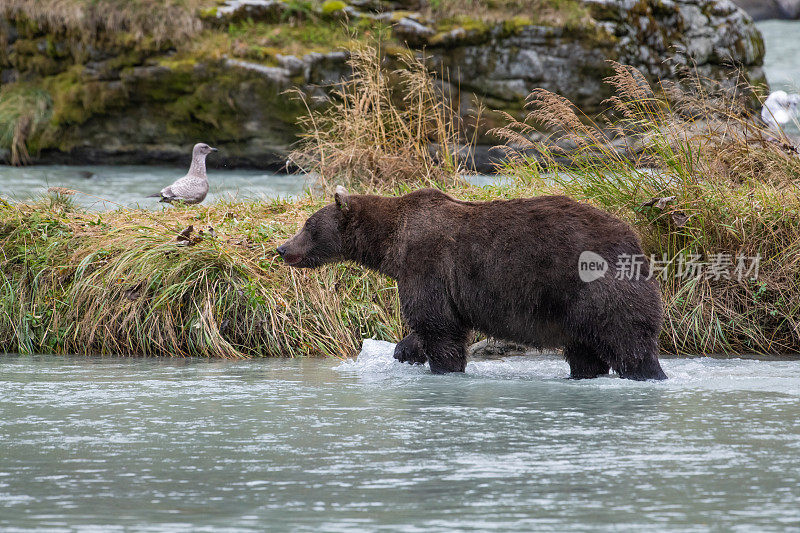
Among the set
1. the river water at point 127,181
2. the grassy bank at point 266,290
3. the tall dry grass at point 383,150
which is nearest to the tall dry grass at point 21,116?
the river water at point 127,181

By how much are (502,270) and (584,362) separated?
93 cm

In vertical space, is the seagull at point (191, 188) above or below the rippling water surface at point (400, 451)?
above

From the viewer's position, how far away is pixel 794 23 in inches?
1187

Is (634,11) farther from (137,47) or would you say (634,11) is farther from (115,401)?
(115,401)

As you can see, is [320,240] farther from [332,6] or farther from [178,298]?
[332,6]

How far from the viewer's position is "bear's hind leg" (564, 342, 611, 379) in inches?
283

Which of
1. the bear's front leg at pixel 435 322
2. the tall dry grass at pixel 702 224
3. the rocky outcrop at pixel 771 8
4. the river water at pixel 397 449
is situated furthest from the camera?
the rocky outcrop at pixel 771 8

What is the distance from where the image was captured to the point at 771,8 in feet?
100

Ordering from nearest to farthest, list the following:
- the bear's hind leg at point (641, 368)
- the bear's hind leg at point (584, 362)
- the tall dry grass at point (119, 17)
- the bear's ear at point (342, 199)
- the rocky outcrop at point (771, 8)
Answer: the bear's hind leg at point (641, 368) < the bear's hind leg at point (584, 362) < the bear's ear at point (342, 199) < the tall dry grass at point (119, 17) < the rocky outcrop at point (771, 8)

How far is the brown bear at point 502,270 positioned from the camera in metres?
6.69

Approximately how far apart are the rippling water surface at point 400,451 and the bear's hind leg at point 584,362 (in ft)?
0.68

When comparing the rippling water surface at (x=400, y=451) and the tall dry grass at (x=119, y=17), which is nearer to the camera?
the rippling water surface at (x=400, y=451)

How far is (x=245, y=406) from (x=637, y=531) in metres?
3.15

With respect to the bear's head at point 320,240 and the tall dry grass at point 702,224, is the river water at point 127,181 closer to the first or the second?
the tall dry grass at point 702,224
